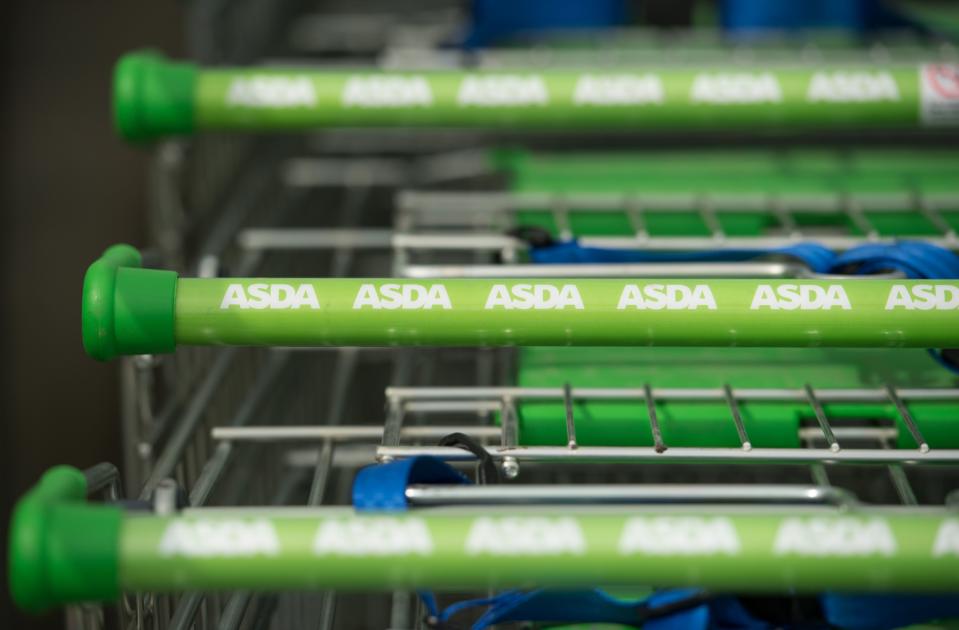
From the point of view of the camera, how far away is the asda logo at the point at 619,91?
62.6 inches

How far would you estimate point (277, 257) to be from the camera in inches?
74.5

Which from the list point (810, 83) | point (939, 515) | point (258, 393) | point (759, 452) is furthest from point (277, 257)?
point (939, 515)

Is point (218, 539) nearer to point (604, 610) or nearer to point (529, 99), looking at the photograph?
point (604, 610)

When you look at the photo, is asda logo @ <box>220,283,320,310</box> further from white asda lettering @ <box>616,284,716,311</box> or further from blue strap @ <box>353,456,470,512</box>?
white asda lettering @ <box>616,284,716,311</box>

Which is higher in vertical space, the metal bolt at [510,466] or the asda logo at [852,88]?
the asda logo at [852,88]

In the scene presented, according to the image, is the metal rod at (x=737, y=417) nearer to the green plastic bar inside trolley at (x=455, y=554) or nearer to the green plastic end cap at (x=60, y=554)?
the green plastic bar inside trolley at (x=455, y=554)

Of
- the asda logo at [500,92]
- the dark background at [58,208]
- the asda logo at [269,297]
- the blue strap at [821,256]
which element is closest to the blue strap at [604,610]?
the asda logo at [269,297]

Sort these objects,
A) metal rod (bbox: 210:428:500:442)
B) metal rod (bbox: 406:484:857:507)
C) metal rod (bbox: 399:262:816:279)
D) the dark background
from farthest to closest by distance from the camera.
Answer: the dark background < metal rod (bbox: 399:262:816:279) < metal rod (bbox: 210:428:500:442) < metal rod (bbox: 406:484:857:507)

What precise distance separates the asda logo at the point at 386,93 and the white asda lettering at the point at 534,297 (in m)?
0.47

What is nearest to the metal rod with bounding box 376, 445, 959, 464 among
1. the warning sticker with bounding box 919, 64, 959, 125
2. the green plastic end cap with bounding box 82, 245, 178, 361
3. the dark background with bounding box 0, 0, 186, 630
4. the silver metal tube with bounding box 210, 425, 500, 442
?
the silver metal tube with bounding box 210, 425, 500, 442

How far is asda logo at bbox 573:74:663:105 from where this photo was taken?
62.6 inches

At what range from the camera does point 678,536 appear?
37.7 inches

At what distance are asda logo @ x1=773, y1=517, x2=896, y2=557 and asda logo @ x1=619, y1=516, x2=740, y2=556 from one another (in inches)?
1.4

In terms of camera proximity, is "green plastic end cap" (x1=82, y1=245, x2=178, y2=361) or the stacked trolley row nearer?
the stacked trolley row
